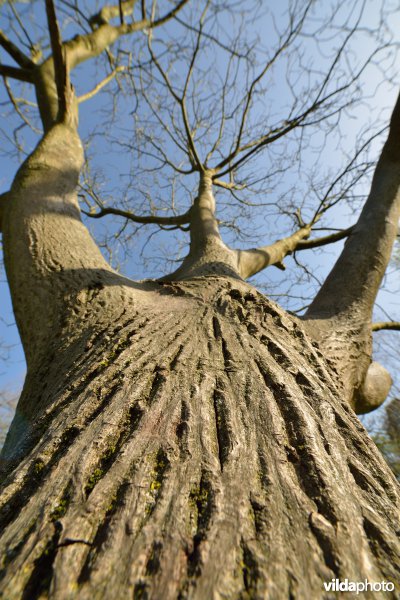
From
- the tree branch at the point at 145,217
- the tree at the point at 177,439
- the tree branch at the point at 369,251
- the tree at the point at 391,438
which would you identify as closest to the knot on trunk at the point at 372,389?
the tree at the point at 177,439

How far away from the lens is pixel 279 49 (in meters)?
3.31

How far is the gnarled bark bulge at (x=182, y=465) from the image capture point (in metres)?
0.46

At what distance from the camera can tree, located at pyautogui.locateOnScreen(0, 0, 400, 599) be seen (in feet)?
1.53

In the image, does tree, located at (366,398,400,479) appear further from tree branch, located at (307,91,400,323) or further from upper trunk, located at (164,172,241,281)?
upper trunk, located at (164,172,241,281)

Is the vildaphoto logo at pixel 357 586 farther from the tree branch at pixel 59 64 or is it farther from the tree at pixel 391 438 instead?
the tree at pixel 391 438

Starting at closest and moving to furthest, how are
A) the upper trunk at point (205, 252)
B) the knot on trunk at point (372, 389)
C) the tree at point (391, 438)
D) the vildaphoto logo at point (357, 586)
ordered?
the vildaphoto logo at point (357, 586) → the knot on trunk at point (372, 389) → the upper trunk at point (205, 252) → the tree at point (391, 438)

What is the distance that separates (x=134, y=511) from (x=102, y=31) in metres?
4.38

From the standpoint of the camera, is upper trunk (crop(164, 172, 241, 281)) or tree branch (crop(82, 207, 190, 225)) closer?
upper trunk (crop(164, 172, 241, 281))

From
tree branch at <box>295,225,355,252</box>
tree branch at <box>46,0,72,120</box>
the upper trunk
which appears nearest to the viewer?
tree branch at <box>46,0,72,120</box>

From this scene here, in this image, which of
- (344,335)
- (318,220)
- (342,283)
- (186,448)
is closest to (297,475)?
(186,448)

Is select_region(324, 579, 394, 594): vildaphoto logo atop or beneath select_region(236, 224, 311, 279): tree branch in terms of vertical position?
beneath

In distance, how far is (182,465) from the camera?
2.08 ft

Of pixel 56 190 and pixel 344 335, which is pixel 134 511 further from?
pixel 56 190

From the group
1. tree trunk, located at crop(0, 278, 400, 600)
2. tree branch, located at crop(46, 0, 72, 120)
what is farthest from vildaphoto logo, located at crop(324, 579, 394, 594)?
tree branch, located at crop(46, 0, 72, 120)
